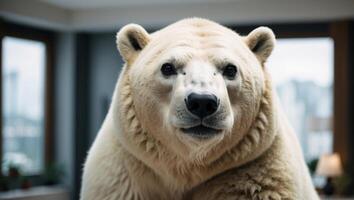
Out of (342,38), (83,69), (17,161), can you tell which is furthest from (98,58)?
(342,38)

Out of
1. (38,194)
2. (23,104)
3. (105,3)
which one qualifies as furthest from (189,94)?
(23,104)

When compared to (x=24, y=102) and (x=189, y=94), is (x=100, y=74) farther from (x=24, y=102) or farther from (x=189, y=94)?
(x=189, y=94)

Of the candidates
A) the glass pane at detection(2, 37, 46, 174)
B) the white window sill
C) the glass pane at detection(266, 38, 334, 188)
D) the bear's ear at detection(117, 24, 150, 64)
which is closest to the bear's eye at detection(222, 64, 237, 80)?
the bear's ear at detection(117, 24, 150, 64)

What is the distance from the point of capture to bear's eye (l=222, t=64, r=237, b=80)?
143 centimetres

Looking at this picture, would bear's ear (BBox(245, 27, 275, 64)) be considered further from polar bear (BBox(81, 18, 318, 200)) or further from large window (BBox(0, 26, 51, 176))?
large window (BBox(0, 26, 51, 176))

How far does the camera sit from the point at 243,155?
1.46 m

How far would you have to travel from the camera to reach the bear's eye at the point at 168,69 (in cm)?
144

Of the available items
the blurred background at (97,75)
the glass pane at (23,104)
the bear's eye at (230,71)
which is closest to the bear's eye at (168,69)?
the bear's eye at (230,71)

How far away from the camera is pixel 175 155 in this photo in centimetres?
145

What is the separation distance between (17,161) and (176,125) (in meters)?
7.65

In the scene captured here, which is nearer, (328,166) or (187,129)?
(187,129)

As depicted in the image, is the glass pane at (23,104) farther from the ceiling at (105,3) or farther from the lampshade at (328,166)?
the lampshade at (328,166)

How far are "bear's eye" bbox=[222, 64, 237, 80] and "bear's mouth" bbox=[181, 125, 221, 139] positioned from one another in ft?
0.52

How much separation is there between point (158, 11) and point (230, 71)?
7.28 metres
